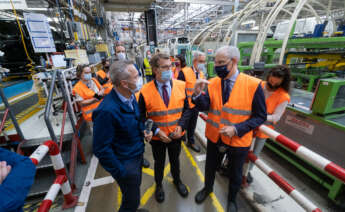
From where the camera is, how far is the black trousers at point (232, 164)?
162 cm

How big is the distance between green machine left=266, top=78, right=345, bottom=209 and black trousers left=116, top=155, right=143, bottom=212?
2636mm

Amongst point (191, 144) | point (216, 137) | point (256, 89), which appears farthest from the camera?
point (191, 144)

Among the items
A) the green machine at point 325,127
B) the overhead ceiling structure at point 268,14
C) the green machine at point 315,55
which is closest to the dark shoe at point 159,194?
the green machine at point 325,127

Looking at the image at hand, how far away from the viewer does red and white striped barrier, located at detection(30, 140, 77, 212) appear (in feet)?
4.37

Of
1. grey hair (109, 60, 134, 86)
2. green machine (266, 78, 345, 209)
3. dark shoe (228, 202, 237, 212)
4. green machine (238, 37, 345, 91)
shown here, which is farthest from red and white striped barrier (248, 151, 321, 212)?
green machine (238, 37, 345, 91)

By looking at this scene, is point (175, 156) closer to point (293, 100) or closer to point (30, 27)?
point (293, 100)

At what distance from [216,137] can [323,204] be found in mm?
2183

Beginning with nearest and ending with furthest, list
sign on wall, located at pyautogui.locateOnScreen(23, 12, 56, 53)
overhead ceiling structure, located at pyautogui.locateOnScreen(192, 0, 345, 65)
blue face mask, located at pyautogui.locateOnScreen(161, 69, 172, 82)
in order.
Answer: blue face mask, located at pyautogui.locateOnScreen(161, 69, 172, 82) → sign on wall, located at pyautogui.locateOnScreen(23, 12, 56, 53) → overhead ceiling structure, located at pyautogui.locateOnScreen(192, 0, 345, 65)

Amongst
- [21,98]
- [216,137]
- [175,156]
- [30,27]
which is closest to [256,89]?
[216,137]

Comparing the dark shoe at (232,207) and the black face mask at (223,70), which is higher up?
the black face mask at (223,70)

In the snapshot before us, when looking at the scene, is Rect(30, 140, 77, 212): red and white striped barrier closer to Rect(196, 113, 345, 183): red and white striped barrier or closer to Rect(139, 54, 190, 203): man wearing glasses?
Rect(139, 54, 190, 203): man wearing glasses

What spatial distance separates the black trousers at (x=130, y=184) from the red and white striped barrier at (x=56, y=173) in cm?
63

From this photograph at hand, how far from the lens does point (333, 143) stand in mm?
2090

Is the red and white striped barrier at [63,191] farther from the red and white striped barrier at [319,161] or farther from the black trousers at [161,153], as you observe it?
the red and white striped barrier at [319,161]
